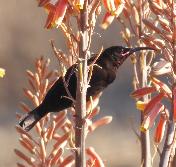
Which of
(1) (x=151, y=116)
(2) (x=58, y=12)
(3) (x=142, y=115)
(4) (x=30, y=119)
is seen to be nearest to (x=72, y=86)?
(4) (x=30, y=119)


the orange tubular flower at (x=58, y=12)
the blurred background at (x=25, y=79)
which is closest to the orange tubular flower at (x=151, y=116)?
the orange tubular flower at (x=58, y=12)

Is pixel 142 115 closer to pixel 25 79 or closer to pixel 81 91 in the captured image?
pixel 81 91

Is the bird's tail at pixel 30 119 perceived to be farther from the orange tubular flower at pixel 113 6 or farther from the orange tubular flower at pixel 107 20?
the orange tubular flower at pixel 113 6

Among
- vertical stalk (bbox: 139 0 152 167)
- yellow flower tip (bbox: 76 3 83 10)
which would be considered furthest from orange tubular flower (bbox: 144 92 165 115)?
yellow flower tip (bbox: 76 3 83 10)

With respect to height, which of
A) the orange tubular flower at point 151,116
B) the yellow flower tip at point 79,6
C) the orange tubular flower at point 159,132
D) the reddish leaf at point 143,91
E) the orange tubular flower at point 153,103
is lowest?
the orange tubular flower at point 159,132

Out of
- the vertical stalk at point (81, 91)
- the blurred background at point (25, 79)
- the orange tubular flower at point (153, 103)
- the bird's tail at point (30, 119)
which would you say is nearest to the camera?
the vertical stalk at point (81, 91)

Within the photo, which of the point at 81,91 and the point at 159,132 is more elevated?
the point at 81,91

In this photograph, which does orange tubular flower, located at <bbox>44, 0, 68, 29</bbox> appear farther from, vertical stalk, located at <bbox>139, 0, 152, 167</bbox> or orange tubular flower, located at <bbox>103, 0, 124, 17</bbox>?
vertical stalk, located at <bbox>139, 0, 152, 167</bbox>
